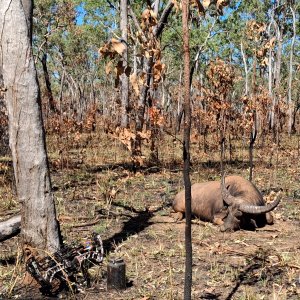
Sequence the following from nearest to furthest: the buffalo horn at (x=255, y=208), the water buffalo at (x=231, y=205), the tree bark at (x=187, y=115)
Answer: the tree bark at (x=187, y=115)
the buffalo horn at (x=255, y=208)
the water buffalo at (x=231, y=205)

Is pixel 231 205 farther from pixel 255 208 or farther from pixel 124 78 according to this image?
pixel 124 78

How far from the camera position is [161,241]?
6172 millimetres

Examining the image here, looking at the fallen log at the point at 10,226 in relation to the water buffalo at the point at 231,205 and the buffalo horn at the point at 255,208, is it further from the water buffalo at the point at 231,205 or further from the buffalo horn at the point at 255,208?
the buffalo horn at the point at 255,208

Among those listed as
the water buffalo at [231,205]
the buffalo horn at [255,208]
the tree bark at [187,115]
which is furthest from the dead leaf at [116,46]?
the buffalo horn at [255,208]

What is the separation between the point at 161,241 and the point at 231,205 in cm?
143

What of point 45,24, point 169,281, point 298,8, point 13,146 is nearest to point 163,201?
point 169,281

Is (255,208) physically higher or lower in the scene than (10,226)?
lower

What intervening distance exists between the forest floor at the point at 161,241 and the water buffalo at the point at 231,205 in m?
0.17

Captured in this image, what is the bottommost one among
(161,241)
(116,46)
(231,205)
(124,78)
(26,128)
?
(161,241)

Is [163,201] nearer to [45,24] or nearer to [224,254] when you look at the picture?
[224,254]

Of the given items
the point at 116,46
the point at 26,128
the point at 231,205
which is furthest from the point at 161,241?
the point at 116,46

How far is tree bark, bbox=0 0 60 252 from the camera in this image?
431 centimetres

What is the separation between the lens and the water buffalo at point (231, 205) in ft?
22.1

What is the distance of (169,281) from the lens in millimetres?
4707
